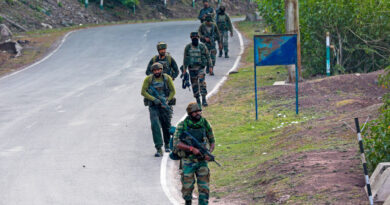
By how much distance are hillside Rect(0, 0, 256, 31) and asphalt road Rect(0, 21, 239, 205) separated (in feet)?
49.1

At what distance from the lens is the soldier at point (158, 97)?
13258 mm

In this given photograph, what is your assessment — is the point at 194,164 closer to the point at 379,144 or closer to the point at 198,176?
the point at 198,176

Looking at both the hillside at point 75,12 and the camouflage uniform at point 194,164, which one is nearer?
the camouflage uniform at point 194,164

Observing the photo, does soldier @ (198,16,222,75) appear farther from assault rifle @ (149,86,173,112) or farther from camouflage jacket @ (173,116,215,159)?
camouflage jacket @ (173,116,215,159)

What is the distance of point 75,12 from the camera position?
2014 inches

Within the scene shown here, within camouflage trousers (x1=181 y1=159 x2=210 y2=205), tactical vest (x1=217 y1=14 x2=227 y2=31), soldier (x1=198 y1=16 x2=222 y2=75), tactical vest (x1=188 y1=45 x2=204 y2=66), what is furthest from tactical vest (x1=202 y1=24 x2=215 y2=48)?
camouflage trousers (x1=181 y1=159 x2=210 y2=205)

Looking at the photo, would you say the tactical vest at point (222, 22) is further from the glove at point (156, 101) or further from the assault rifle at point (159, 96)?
the glove at point (156, 101)

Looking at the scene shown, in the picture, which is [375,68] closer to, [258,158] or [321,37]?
[321,37]

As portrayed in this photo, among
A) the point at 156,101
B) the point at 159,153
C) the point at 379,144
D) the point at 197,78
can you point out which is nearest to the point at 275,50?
the point at 197,78

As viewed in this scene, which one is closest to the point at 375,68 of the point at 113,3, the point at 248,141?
the point at 248,141

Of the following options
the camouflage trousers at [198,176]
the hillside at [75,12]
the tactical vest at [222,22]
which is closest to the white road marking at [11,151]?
the camouflage trousers at [198,176]

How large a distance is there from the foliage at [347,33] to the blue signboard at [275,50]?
384cm

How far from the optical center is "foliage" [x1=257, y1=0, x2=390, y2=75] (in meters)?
20.0

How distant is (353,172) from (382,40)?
450 inches
